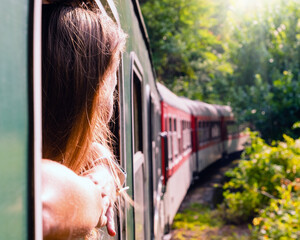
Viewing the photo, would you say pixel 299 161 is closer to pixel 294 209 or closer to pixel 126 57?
pixel 294 209

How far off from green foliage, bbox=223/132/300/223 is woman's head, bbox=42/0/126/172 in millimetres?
6029

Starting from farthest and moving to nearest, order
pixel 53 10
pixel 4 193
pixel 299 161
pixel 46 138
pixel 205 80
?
pixel 205 80 < pixel 299 161 < pixel 53 10 < pixel 46 138 < pixel 4 193

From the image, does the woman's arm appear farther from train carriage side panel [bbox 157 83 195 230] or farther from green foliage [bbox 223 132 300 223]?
green foliage [bbox 223 132 300 223]

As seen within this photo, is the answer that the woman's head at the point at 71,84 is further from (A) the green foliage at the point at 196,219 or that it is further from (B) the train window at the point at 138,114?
(A) the green foliage at the point at 196,219

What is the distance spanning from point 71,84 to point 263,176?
6.91 metres

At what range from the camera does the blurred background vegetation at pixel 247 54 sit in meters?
11.4

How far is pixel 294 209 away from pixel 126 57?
3793mm

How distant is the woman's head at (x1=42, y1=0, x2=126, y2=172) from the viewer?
Result: 96 cm

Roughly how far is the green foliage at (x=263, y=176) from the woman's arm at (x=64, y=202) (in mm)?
6187

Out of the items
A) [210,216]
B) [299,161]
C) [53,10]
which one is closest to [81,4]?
[53,10]

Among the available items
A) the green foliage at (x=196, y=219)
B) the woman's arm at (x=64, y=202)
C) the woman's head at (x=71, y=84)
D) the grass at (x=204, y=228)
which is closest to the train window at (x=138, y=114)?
the woman's head at (x=71, y=84)

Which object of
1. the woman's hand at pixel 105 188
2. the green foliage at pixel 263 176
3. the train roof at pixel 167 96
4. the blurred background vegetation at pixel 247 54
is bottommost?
the green foliage at pixel 263 176

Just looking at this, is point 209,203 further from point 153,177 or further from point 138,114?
point 138,114

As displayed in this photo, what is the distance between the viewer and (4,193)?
0.53m
